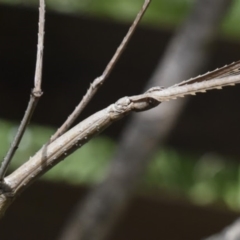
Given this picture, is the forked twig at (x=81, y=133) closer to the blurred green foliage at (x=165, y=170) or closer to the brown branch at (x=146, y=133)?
the brown branch at (x=146, y=133)

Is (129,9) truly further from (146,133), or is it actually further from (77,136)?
(77,136)

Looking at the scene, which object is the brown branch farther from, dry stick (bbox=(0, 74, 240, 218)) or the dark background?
dry stick (bbox=(0, 74, 240, 218))

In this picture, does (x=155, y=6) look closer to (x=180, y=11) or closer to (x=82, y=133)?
(x=180, y=11)

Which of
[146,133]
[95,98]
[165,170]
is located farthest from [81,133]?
[165,170]

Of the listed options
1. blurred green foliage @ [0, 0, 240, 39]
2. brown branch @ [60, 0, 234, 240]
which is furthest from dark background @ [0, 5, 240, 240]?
brown branch @ [60, 0, 234, 240]

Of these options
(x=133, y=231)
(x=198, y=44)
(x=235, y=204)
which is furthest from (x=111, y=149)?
(x=198, y=44)

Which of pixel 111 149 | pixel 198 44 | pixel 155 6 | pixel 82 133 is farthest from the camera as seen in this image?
pixel 111 149
